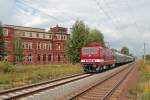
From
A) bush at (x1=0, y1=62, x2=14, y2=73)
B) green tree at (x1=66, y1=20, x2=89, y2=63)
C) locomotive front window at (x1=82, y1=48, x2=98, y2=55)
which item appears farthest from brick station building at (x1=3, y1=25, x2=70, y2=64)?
bush at (x1=0, y1=62, x2=14, y2=73)

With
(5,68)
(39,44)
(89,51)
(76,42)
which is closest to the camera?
(5,68)

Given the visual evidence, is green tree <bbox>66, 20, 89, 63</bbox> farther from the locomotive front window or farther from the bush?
the bush

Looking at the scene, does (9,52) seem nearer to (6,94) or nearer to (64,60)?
(64,60)

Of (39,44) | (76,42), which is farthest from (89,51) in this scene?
(39,44)

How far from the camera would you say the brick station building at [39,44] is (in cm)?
7612

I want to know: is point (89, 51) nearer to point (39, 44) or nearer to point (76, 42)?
point (76, 42)

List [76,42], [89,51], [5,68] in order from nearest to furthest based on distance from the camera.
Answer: [5,68]
[89,51]
[76,42]

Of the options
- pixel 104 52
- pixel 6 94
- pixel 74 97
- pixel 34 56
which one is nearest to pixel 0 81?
pixel 6 94

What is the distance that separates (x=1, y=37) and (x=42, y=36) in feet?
97.7

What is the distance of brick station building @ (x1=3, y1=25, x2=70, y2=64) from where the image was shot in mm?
76125

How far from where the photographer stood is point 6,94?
15.7 m

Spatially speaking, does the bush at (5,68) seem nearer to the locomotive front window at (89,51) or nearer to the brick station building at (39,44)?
the locomotive front window at (89,51)

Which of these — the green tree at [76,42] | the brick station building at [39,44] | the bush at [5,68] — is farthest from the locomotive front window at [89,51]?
the brick station building at [39,44]

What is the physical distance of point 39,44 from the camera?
3369 inches
